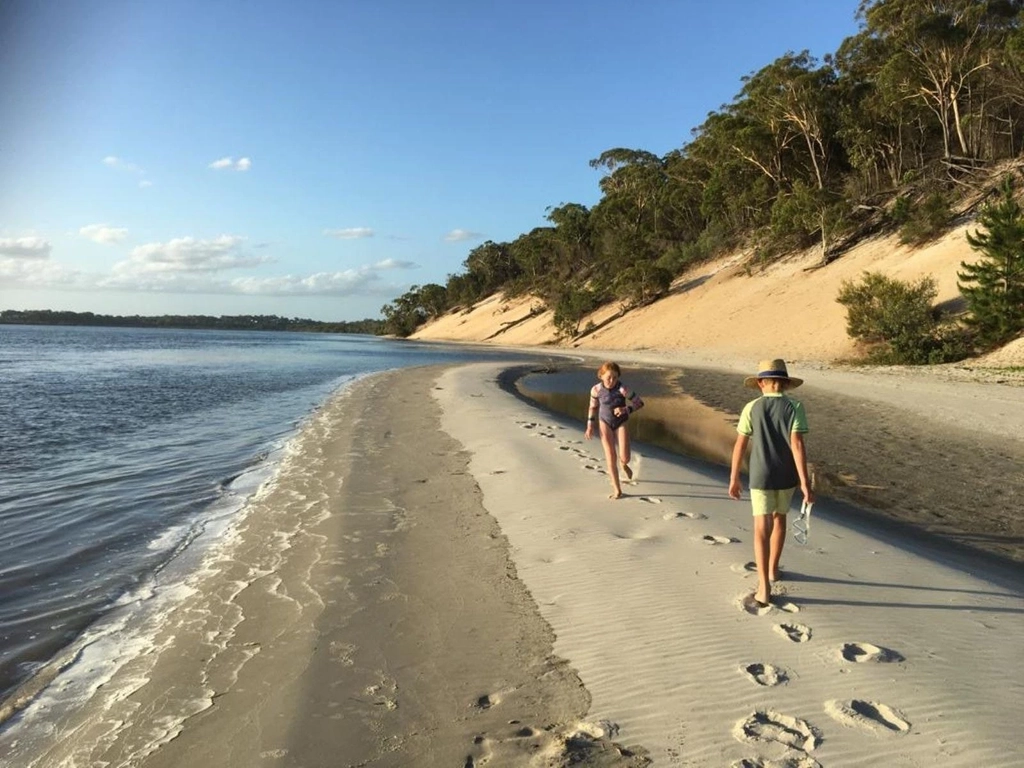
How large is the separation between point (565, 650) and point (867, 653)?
1820mm

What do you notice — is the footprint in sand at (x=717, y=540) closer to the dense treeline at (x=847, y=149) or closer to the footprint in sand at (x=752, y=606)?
the footprint in sand at (x=752, y=606)

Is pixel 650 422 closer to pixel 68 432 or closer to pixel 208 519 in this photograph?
pixel 208 519

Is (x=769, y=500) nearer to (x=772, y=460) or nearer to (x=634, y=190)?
(x=772, y=460)

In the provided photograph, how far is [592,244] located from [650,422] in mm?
66089

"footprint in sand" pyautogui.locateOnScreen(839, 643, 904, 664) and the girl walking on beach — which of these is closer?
"footprint in sand" pyautogui.locateOnScreen(839, 643, 904, 664)

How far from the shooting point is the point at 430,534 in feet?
22.6

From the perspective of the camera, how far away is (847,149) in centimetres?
4391

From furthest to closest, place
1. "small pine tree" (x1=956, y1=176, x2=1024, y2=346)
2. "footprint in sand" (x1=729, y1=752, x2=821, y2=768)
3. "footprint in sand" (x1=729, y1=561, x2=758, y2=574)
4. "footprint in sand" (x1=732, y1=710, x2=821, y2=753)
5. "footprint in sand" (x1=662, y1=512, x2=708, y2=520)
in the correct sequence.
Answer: "small pine tree" (x1=956, y1=176, x2=1024, y2=346) < "footprint in sand" (x1=662, y1=512, x2=708, y2=520) < "footprint in sand" (x1=729, y1=561, x2=758, y2=574) < "footprint in sand" (x1=732, y1=710, x2=821, y2=753) < "footprint in sand" (x1=729, y1=752, x2=821, y2=768)

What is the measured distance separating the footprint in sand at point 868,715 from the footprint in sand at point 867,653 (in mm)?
488

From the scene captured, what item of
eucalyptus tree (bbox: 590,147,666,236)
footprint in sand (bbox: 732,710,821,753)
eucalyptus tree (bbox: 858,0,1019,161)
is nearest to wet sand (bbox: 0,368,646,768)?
footprint in sand (bbox: 732,710,821,753)

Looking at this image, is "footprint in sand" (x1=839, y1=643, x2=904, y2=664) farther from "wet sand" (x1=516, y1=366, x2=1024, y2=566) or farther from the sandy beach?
"wet sand" (x1=516, y1=366, x2=1024, y2=566)

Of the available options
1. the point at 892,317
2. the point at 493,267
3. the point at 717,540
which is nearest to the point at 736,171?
the point at 892,317

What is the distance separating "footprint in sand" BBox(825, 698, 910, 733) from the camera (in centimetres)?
321

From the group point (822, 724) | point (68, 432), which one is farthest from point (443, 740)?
point (68, 432)
